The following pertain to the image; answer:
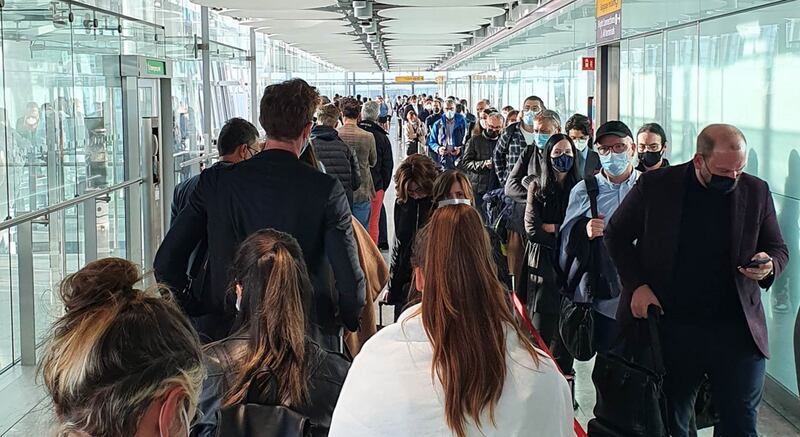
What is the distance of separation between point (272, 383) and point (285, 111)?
1.47 meters

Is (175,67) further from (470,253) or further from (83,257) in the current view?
(470,253)

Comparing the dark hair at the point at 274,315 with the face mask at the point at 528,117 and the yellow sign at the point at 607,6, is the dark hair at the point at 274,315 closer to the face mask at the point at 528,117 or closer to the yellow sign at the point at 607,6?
the face mask at the point at 528,117

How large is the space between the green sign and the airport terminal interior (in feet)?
0.20

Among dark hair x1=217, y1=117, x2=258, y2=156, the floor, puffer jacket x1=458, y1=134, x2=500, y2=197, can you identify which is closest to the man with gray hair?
puffer jacket x1=458, y1=134, x2=500, y2=197

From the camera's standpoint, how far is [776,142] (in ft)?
20.5

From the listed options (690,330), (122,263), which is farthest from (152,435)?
(690,330)

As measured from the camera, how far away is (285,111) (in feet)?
12.8

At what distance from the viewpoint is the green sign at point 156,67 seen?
10.2 m

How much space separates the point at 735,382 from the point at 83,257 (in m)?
6.29

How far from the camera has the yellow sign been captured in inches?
393

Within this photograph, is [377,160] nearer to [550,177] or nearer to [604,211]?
[550,177]

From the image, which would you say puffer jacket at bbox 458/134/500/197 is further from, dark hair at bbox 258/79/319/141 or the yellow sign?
dark hair at bbox 258/79/319/141

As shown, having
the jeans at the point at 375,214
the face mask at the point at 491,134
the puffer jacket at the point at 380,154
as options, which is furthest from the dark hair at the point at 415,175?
the face mask at the point at 491,134

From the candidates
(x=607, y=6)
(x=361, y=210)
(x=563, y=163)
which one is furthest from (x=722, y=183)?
(x=607, y=6)
